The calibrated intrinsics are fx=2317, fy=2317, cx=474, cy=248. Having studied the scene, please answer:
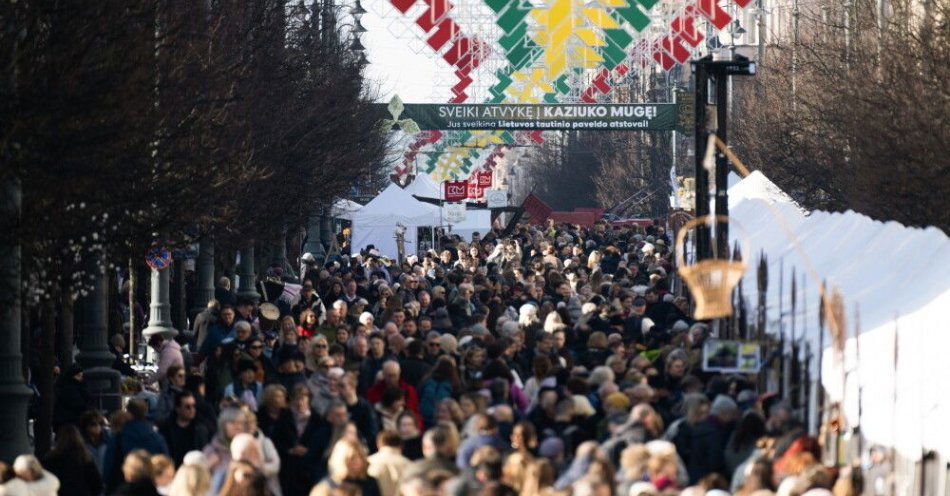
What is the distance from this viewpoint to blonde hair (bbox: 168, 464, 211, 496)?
12078mm

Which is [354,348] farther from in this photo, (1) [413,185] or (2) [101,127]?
(1) [413,185]

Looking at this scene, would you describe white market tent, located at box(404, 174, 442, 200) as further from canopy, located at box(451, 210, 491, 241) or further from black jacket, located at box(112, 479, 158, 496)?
black jacket, located at box(112, 479, 158, 496)

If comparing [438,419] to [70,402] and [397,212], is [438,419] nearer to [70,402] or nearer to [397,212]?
[70,402]

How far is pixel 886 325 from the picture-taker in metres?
15.3

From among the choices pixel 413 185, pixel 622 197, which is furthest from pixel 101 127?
pixel 622 197

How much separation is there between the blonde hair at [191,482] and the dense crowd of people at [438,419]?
0.01 m

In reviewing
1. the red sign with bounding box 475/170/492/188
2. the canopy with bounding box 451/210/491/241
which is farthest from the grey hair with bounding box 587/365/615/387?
the red sign with bounding box 475/170/492/188

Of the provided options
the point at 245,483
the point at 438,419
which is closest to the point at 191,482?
the point at 245,483

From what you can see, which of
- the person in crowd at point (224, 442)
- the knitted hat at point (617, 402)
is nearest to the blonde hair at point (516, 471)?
the person in crowd at point (224, 442)

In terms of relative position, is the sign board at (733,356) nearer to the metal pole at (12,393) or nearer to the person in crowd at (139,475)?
the metal pole at (12,393)

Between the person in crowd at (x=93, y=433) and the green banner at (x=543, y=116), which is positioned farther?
the green banner at (x=543, y=116)

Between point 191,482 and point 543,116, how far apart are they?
57950 millimetres

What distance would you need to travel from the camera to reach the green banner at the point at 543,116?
69.1 meters

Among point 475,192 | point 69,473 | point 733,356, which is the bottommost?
point 69,473
